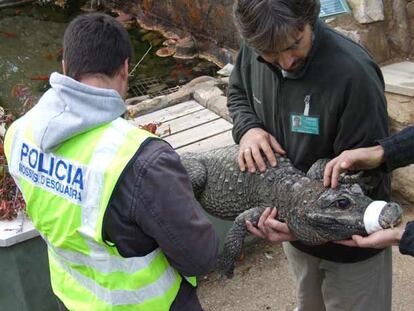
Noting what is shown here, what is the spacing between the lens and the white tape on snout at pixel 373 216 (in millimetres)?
1901

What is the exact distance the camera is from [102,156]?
1685mm

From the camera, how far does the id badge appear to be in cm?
208

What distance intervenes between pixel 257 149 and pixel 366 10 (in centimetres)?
257

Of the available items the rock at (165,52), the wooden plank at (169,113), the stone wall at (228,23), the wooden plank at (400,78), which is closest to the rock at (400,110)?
the wooden plank at (400,78)

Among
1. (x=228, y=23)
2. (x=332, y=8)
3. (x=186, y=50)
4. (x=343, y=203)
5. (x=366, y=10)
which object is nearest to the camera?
(x=343, y=203)

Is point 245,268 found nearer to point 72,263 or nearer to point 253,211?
point 253,211

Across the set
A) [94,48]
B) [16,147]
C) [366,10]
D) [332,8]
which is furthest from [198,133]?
[94,48]

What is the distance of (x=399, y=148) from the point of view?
2055 millimetres

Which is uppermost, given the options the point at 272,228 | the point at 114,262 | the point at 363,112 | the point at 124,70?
the point at 124,70

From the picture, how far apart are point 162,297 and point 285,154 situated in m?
0.83

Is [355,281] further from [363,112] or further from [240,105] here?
[240,105]

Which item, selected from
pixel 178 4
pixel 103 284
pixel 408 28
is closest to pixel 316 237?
pixel 103 284

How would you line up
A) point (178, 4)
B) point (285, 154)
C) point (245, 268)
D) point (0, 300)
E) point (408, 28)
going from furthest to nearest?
point (178, 4) → point (408, 28) → point (245, 268) → point (0, 300) → point (285, 154)

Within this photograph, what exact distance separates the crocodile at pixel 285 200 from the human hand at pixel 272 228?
0.11 feet
